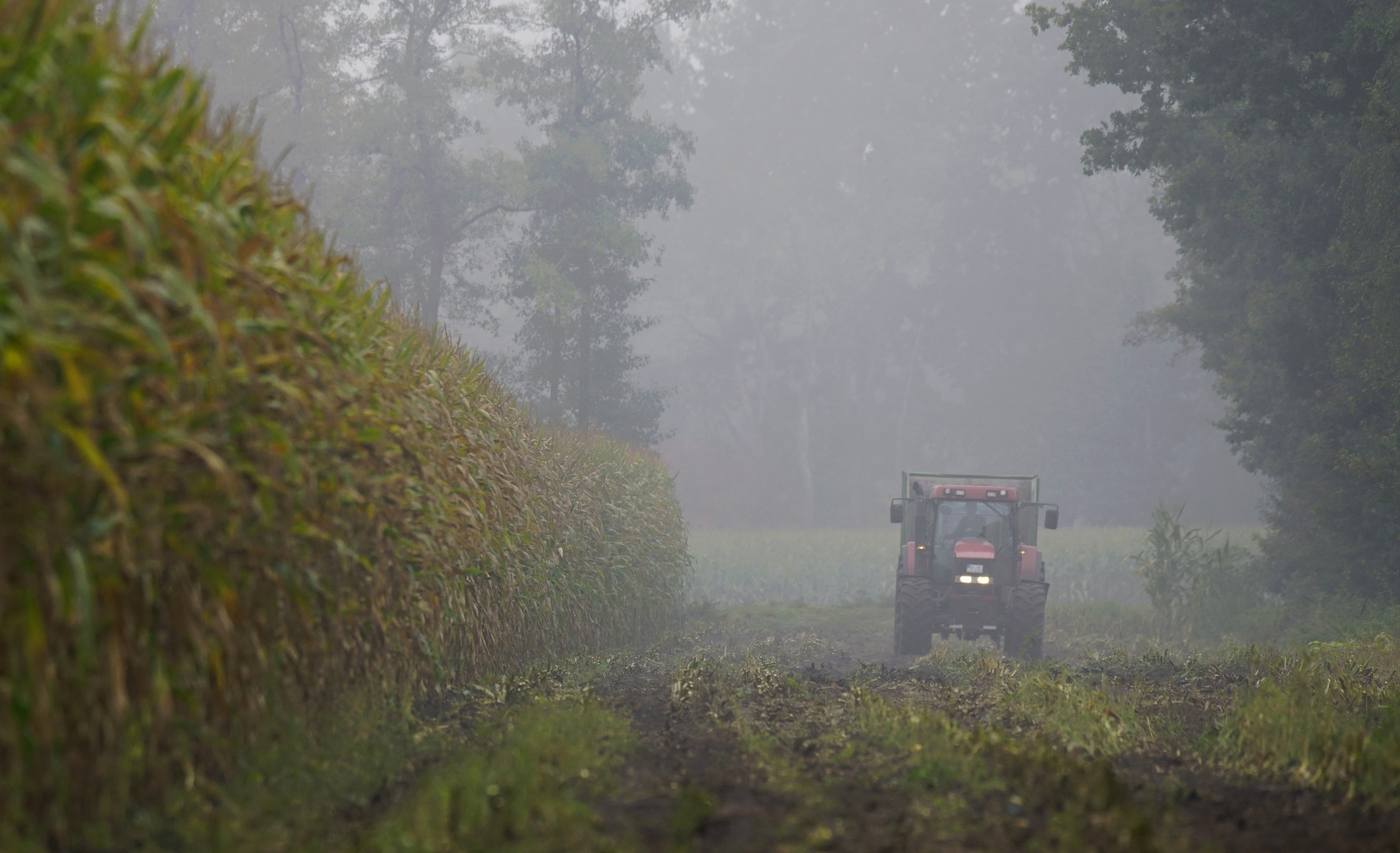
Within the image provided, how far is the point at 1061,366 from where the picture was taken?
62469 mm

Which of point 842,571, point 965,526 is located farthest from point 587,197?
point 965,526

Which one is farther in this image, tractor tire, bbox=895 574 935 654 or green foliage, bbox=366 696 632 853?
tractor tire, bbox=895 574 935 654

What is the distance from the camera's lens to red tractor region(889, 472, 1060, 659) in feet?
46.4

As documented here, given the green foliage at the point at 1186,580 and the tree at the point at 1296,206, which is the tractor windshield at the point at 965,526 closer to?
the tree at the point at 1296,206

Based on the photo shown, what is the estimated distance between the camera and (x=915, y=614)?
1434cm

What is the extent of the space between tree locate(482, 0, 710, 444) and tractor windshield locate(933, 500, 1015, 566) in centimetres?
1569

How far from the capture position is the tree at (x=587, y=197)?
97.8 ft

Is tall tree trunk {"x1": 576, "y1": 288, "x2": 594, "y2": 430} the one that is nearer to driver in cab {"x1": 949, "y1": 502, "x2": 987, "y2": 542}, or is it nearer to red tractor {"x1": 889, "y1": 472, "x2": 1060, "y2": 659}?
red tractor {"x1": 889, "y1": 472, "x2": 1060, "y2": 659}

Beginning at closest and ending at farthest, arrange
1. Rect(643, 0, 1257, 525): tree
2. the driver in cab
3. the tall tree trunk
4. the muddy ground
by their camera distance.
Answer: the muddy ground → the driver in cab → the tall tree trunk → Rect(643, 0, 1257, 525): tree

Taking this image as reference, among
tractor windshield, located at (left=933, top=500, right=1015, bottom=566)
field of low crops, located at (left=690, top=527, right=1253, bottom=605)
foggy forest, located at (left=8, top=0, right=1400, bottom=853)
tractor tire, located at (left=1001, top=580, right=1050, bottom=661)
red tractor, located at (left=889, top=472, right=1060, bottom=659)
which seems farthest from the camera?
field of low crops, located at (left=690, top=527, right=1253, bottom=605)

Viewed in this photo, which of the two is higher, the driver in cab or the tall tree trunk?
the tall tree trunk

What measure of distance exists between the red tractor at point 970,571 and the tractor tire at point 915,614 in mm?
11

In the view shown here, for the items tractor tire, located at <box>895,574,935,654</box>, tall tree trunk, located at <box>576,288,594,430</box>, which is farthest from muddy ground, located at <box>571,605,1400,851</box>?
tall tree trunk, located at <box>576,288,594,430</box>

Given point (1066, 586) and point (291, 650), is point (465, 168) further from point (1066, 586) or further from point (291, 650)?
point (291, 650)
